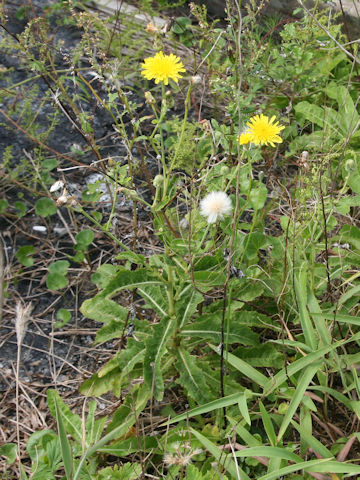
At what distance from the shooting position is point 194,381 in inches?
63.8

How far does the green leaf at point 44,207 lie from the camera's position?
8.04ft

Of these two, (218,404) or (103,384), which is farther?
(103,384)

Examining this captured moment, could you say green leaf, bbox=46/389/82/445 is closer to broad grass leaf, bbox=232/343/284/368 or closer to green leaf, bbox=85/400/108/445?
green leaf, bbox=85/400/108/445

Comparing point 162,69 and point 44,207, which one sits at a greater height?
point 162,69

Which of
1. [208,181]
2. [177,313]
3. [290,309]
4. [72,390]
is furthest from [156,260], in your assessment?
[72,390]

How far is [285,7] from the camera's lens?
10.6 ft

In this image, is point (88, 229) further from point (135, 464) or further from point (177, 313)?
point (135, 464)

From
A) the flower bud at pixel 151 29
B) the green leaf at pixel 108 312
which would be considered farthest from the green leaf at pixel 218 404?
the flower bud at pixel 151 29

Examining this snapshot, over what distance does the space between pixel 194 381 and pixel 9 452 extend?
71cm

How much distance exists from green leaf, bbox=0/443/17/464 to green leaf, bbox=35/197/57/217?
3.60 ft

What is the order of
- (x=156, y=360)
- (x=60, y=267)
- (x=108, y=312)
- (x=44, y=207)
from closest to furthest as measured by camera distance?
1. (x=156, y=360)
2. (x=108, y=312)
3. (x=60, y=267)
4. (x=44, y=207)

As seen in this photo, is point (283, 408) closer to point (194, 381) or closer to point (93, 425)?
point (194, 381)

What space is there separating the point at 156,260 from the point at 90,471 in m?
0.72

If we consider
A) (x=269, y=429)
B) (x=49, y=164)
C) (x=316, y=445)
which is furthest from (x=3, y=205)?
(x=316, y=445)
